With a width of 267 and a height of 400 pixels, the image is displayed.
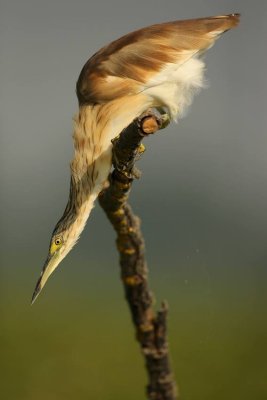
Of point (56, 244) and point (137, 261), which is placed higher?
point (56, 244)

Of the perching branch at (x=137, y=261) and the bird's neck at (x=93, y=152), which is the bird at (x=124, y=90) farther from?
the perching branch at (x=137, y=261)

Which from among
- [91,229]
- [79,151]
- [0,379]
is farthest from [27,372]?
[79,151]

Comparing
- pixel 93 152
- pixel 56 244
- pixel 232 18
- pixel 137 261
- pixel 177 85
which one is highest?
pixel 232 18

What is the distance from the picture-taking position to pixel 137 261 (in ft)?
4.23

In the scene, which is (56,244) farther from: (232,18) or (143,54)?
(232,18)

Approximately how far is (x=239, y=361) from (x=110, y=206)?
156cm

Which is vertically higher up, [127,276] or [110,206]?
[110,206]

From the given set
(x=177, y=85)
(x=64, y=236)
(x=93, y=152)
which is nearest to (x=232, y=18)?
(x=177, y=85)

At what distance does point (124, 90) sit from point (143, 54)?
10 cm

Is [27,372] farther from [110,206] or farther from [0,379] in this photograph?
[110,206]

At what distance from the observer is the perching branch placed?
46.4 inches

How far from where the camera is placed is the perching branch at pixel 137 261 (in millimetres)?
1180

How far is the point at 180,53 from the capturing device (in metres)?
1.64

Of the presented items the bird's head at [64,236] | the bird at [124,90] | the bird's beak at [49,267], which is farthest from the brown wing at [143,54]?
the bird's beak at [49,267]
